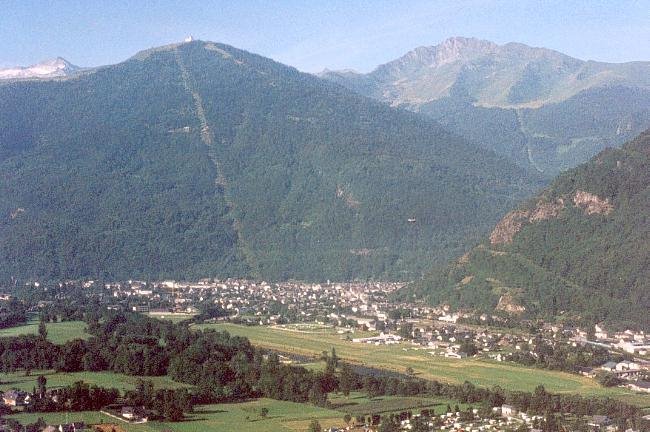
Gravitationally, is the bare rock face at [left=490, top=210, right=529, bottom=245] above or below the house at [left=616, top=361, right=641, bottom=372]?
above

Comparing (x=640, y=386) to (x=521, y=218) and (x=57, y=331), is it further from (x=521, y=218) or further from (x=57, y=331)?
(x=521, y=218)

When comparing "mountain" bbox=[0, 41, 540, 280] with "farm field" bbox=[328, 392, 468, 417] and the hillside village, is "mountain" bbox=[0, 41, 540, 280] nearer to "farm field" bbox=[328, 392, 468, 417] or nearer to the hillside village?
the hillside village

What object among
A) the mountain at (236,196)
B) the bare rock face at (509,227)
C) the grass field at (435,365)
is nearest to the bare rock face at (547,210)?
the bare rock face at (509,227)

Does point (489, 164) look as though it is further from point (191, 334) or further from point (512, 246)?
point (191, 334)

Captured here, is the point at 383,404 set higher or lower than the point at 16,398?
lower

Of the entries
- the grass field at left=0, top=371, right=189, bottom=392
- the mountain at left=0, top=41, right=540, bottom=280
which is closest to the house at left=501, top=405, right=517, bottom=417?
the grass field at left=0, top=371, right=189, bottom=392

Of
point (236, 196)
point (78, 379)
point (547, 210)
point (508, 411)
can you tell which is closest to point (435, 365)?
point (508, 411)

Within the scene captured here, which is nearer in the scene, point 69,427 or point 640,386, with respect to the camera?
point 69,427
